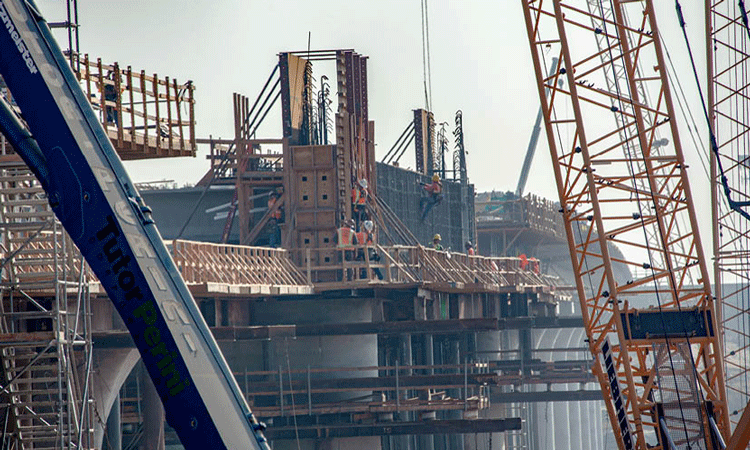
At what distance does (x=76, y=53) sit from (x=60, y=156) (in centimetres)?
1284

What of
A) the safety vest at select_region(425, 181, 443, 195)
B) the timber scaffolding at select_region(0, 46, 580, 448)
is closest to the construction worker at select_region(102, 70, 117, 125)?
the timber scaffolding at select_region(0, 46, 580, 448)

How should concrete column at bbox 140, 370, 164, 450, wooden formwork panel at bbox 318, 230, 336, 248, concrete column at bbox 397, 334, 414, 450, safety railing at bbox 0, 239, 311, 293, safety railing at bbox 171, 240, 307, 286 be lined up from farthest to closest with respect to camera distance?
concrete column at bbox 397, 334, 414, 450
wooden formwork panel at bbox 318, 230, 336, 248
concrete column at bbox 140, 370, 164, 450
safety railing at bbox 171, 240, 307, 286
safety railing at bbox 0, 239, 311, 293

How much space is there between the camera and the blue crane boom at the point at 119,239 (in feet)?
37.4

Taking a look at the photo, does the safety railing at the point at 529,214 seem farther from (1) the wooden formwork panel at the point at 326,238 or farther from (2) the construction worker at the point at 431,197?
(1) the wooden formwork panel at the point at 326,238

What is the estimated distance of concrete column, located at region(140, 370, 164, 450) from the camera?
3344cm

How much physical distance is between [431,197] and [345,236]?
16.2m

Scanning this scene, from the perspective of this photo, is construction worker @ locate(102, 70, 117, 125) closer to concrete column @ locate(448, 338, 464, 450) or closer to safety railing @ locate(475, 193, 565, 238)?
concrete column @ locate(448, 338, 464, 450)

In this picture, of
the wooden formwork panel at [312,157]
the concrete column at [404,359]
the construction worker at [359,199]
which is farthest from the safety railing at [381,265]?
the wooden formwork panel at [312,157]

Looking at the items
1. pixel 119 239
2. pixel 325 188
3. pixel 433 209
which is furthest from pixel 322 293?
pixel 119 239

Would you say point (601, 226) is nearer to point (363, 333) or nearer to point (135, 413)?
point (363, 333)

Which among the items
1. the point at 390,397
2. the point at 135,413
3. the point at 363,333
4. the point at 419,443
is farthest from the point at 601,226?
the point at 419,443

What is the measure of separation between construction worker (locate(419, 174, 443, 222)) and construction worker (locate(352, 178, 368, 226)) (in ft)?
35.7

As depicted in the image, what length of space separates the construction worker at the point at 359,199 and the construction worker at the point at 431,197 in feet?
35.7

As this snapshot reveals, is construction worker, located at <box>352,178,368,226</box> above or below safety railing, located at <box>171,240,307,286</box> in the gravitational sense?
above
